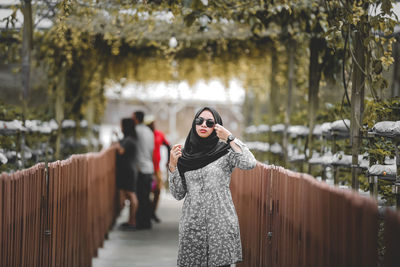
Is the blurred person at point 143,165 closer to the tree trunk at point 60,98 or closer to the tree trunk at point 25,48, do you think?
the tree trunk at point 60,98

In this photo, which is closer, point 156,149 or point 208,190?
point 208,190

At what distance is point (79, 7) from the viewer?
702cm

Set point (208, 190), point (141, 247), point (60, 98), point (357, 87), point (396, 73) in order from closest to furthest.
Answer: point (208, 190)
point (357, 87)
point (396, 73)
point (141, 247)
point (60, 98)

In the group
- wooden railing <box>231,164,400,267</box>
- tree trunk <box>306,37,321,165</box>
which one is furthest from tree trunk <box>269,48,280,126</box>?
wooden railing <box>231,164,400,267</box>

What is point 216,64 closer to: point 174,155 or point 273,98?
point 273,98

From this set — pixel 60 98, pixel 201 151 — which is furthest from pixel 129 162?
pixel 201 151

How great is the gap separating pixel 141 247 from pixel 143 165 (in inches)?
70.0

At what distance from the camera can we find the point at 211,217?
4141 millimetres

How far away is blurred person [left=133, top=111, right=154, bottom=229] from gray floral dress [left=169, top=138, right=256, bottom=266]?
5.44 metres

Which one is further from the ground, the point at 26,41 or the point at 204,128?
the point at 26,41

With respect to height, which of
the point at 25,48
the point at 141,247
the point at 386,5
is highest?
the point at 386,5

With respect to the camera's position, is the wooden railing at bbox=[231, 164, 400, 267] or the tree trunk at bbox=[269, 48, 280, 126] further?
the tree trunk at bbox=[269, 48, 280, 126]

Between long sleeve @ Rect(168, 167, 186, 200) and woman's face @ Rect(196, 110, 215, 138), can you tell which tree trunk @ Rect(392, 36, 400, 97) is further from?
long sleeve @ Rect(168, 167, 186, 200)

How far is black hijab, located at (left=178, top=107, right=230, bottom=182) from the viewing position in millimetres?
4227
